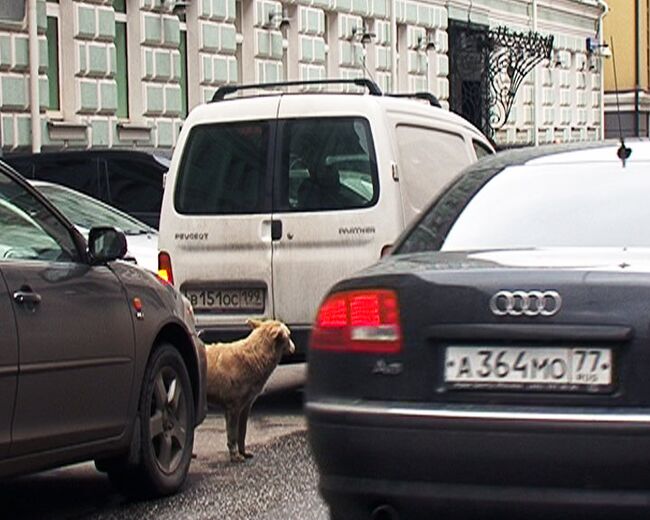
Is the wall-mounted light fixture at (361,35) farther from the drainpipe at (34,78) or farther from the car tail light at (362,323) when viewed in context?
the car tail light at (362,323)

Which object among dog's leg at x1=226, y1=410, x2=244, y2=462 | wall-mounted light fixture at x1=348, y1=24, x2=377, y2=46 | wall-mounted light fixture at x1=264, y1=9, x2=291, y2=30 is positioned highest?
wall-mounted light fixture at x1=348, y1=24, x2=377, y2=46

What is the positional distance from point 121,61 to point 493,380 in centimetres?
2128

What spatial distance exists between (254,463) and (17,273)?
271 centimetres

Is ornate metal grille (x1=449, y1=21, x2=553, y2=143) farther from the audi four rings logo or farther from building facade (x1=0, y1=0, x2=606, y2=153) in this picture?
the audi four rings logo

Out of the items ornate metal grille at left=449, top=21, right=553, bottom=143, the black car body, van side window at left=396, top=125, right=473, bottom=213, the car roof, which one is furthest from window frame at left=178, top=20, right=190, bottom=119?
the car roof

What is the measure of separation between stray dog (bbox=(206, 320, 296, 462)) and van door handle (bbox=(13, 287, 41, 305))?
256 cm

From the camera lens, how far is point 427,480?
207 inches

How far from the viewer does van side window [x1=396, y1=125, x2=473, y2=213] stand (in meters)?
10.9

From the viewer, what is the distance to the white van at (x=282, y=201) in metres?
10.7

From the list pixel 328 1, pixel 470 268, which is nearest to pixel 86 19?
pixel 328 1

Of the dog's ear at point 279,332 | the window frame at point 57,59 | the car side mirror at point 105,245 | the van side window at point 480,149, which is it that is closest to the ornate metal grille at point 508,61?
the window frame at point 57,59

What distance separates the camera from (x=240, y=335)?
1080 centimetres

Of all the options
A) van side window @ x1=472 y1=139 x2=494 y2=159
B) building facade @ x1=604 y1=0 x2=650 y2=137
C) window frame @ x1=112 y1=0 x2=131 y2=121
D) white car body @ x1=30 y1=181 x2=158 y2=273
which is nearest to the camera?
van side window @ x1=472 y1=139 x2=494 y2=159

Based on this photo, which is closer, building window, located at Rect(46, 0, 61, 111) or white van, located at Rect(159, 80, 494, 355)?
white van, located at Rect(159, 80, 494, 355)
